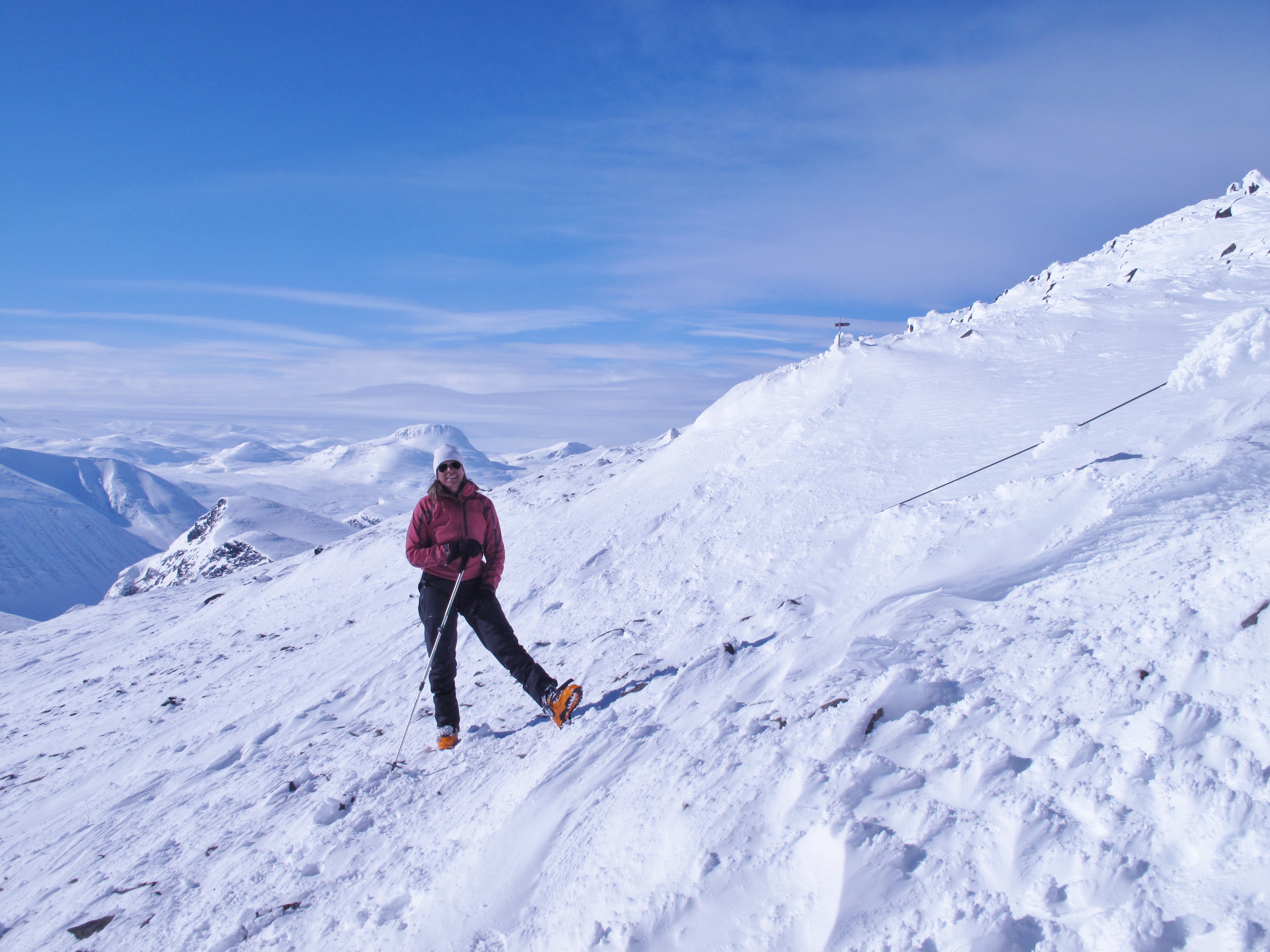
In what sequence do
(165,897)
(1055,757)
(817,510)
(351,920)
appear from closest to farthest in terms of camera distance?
(1055,757), (351,920), (165,897), (817,510)

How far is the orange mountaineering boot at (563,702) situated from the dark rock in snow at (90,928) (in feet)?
10.3

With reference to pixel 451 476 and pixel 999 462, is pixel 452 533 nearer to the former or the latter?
pixel 451 476

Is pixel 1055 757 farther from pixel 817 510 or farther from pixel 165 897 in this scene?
pixel 817 510

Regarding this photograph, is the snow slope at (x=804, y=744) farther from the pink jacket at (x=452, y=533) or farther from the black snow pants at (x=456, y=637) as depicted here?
the pink jacket at (x=452, y=533)

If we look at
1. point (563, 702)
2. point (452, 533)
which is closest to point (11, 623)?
point (452, 533)

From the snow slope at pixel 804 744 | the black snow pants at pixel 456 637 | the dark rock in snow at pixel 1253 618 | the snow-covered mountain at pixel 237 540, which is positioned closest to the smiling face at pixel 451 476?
the black snow pants at pixel 456 637

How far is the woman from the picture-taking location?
6027mm

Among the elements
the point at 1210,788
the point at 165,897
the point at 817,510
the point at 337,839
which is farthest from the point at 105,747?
the point at 1210,788

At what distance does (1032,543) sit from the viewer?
653 centimetres

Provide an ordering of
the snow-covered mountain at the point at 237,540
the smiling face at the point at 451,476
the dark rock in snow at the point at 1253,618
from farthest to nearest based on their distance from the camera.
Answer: the snow-covered mountain at the point at 237,540, the smiling face at the point at 451,476, the dark rock in snow at the point at 1253,618

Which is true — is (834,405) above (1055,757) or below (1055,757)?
above

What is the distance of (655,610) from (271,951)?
591cm

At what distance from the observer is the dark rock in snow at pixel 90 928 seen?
4.25m

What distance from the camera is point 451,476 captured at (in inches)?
246
